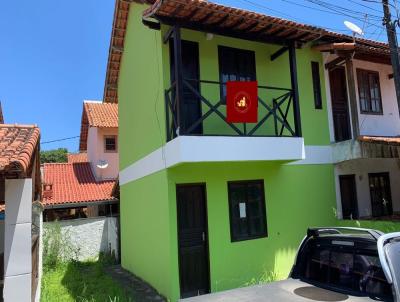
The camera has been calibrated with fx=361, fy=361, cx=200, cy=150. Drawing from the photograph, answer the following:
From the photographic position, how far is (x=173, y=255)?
8227 millimetres

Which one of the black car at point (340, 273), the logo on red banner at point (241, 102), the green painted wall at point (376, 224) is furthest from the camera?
the green painted wall at point (376, 224)

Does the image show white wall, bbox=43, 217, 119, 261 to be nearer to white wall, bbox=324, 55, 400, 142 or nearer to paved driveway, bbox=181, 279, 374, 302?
white wall, bbox=324, 55, 400, 142

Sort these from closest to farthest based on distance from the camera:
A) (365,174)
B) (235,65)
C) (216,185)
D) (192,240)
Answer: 1. (192,240)
2. (216,185)
3. (235,65)
4. (365,174)

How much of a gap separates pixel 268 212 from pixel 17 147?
645 centimetres

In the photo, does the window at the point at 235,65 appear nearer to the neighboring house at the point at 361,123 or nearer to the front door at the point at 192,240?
the neighboring house at the point at 361,123

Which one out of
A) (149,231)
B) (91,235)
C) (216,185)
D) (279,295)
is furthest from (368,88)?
(91,235)

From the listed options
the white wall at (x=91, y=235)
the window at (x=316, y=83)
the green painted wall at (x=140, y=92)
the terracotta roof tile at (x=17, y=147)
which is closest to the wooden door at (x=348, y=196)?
the window at (x=316, y=83)

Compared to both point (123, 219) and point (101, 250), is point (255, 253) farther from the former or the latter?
point (101, 250)

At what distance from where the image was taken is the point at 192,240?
8.73m

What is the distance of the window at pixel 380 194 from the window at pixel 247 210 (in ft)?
14.5

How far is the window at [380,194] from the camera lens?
463 inches

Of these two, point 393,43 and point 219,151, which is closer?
point 219,151

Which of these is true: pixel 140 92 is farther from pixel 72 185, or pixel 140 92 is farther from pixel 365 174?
pixel 72 185

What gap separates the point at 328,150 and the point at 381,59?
376 cm
